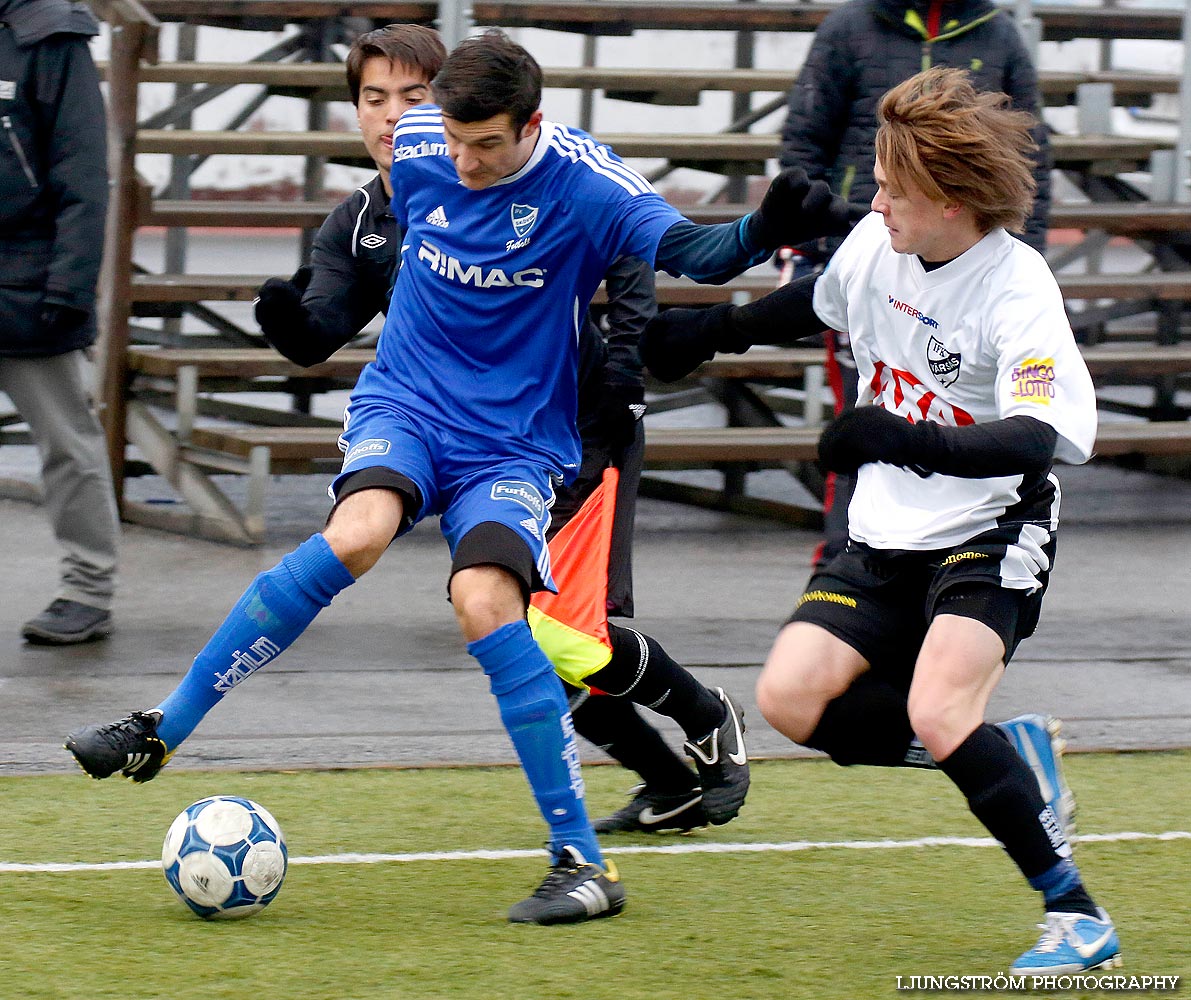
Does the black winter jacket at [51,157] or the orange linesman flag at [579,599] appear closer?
the orange linesman flag at [579,599]

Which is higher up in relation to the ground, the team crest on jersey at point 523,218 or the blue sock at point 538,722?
the team crest on jersey at point 523,218

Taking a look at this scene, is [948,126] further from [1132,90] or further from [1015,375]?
[1132,90]

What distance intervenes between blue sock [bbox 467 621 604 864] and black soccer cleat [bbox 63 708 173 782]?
0.68 m

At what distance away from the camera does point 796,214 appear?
372cm

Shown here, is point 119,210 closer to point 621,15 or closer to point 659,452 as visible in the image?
point 659,452

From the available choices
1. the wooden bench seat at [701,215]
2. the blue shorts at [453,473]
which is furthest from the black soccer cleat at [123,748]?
the wooden bench seat at [701,215]

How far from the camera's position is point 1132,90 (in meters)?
11.2

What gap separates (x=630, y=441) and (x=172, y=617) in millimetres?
2515

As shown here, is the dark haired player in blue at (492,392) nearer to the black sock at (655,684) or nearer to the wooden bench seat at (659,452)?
the black sock at (655,684)

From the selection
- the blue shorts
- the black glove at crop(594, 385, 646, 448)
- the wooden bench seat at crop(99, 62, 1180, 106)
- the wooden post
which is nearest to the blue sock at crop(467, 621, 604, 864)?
the blue shorts

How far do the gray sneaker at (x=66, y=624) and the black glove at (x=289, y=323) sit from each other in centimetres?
201

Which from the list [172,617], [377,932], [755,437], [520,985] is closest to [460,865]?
[377,932]

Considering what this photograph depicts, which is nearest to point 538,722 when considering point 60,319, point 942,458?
point 942,458

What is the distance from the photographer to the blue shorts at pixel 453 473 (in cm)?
394
